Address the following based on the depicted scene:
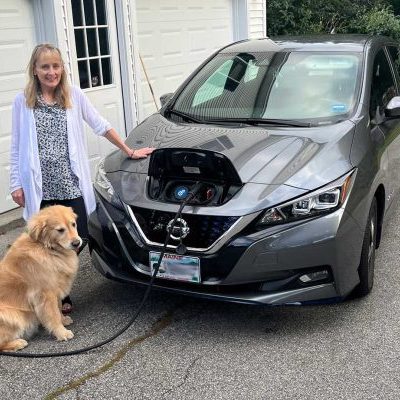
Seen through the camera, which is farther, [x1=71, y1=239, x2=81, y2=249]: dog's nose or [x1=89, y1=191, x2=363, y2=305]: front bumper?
[x1=71, y1=239, x2=81, y2=249]: dog's nose

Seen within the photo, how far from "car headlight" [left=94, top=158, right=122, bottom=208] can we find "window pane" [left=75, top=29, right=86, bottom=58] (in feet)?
10.8

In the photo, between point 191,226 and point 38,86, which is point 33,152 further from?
point 191,226

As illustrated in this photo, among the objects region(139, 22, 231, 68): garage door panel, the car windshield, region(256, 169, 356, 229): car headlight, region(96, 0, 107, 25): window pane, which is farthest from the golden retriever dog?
region(139, 22, 231, 68): garage door panel

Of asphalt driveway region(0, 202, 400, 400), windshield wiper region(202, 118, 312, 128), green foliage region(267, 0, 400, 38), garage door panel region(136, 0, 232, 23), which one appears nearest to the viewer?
asphalt driveway region(0, 202, 400, 400)

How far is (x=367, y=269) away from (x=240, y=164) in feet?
3.66

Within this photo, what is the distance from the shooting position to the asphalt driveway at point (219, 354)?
296 centimetres

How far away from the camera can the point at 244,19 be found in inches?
447

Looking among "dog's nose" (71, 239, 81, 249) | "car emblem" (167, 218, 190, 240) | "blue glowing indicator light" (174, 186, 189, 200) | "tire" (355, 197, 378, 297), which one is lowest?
"tire" (355, 197, 378, 297)

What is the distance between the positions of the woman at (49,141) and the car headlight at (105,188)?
0.31 ft

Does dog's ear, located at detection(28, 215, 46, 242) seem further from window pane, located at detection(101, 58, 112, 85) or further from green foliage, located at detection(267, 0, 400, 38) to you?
green foliage, located at detection(267, 0, 400, 38)

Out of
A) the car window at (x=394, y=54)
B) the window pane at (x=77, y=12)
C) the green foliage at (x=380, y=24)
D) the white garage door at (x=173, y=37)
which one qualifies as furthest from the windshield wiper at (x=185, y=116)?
the green foliage at (x=380, y=24)

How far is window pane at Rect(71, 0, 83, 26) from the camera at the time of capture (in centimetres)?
680

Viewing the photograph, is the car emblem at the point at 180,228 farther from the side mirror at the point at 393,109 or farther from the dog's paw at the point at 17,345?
the side mirror at the point at 393,109

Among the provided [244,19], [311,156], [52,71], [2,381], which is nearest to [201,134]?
[311,156]
